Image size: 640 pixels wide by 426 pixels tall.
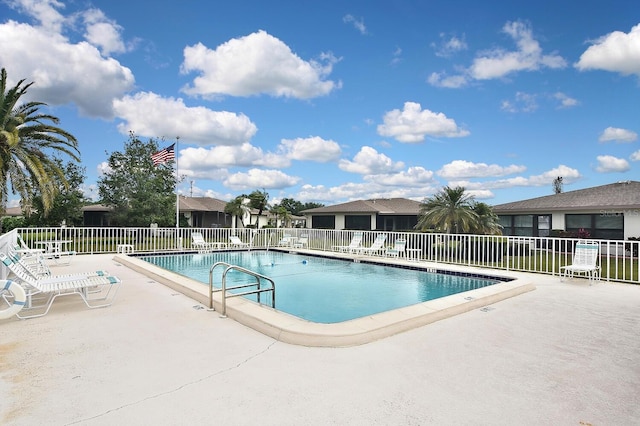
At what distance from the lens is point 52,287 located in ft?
18.2

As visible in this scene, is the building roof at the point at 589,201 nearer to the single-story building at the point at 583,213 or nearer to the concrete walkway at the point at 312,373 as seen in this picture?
the single-story building at the point at 583,213

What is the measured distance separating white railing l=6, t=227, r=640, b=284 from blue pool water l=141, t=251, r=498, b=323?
1523 millimetres

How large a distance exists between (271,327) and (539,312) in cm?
422

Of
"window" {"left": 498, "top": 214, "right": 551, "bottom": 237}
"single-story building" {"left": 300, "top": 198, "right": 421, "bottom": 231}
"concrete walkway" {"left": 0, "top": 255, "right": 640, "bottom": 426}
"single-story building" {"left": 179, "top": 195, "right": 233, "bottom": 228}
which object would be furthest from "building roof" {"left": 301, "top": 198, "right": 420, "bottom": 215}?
"concrete walkway" {"left": 0, "top": 255, "right": 640, "bottom": 426}

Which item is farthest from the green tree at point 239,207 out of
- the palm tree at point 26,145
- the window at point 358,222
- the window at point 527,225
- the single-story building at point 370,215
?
the window at point 527,225

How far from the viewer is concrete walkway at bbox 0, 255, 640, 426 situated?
8.89 ft

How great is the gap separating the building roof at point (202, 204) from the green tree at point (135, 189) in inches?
190

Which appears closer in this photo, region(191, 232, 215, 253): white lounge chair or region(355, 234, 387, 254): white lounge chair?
region(355, 234, 387, 254): white lounge chair

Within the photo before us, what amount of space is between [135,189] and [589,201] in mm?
27226

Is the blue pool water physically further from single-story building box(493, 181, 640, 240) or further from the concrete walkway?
single-story building box(493, 181, 640, 240)

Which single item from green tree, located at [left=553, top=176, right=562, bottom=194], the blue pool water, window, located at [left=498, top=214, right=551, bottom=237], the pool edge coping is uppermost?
green tree, located at [left=553, top=176, right=562, bottom=194]

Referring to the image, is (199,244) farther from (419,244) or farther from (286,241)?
(419,244)

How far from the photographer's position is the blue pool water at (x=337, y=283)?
752 centimetres

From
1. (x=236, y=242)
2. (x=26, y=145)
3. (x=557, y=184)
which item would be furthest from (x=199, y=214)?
(x=557, y=184)
